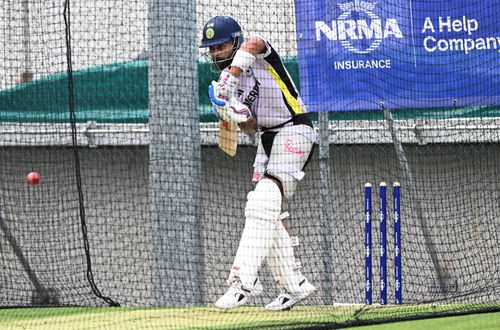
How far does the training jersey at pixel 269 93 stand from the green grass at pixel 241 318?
1236 mm

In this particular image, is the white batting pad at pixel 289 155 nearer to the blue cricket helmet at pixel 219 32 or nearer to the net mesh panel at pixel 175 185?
the blue cricket helmet at pixel 219 32

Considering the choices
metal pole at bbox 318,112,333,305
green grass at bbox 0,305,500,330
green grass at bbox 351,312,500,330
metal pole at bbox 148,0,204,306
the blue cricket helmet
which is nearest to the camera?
green grass at bbox 351,312,500,330

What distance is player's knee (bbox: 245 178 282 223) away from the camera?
639 centimetres

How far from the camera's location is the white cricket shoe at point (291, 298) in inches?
266

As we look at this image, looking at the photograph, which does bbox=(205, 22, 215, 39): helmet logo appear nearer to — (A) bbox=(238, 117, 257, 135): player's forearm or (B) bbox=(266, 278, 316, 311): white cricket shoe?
(A) bbox=(238, 117, 257, 135): player's forearm

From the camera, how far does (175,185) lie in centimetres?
865

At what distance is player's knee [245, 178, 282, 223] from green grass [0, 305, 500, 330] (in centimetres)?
64

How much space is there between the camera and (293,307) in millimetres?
7234

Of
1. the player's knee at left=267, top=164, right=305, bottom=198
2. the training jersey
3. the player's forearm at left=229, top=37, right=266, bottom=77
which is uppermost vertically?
the player's forearm at left=229, top=37, right=266, bottom=77

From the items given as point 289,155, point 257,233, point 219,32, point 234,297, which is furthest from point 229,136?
point 234,297

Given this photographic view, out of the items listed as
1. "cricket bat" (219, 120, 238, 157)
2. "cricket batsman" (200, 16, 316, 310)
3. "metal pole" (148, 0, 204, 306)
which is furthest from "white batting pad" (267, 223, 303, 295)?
"metal pole" (148, 0, 204, 306)

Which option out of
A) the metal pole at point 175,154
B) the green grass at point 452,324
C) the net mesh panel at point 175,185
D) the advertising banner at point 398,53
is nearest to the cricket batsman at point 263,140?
the green grass at point 452,324

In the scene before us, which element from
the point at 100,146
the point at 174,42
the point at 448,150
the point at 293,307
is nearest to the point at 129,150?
the point at 100,146

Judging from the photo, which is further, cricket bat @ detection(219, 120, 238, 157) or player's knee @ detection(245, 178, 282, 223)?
cricket bat @ detection(219, 120, 238, 157)
